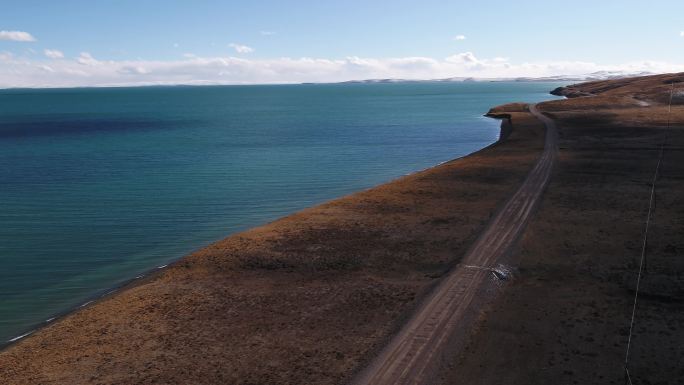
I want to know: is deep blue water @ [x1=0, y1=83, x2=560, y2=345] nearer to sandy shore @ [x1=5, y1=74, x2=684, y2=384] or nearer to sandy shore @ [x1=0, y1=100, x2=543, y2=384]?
sandy shore @ [x1=0, y1=100, x2=543, y2=384]

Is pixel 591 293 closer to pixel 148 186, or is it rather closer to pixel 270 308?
pixel 270 308

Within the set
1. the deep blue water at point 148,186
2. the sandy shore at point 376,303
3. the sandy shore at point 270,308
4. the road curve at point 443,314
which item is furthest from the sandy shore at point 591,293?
the deep blue water at point 148,186

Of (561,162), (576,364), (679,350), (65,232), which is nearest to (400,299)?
(576,364)

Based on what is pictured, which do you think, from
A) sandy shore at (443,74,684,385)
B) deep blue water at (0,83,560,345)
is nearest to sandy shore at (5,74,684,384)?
sandy shore at (443,74,684,385)

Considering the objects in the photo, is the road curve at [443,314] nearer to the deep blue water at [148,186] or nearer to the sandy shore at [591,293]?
the sandy shore at [591,293]

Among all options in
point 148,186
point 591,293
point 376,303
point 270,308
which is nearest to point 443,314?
point 376,303
